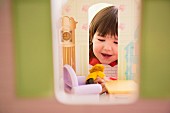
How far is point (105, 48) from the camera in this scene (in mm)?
2443

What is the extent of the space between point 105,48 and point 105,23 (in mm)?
299

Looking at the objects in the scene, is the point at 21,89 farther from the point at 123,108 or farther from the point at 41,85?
the point at 123,108

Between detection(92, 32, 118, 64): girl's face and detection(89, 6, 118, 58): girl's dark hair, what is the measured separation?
0.05 metres

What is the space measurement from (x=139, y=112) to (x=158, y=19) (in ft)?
1.81

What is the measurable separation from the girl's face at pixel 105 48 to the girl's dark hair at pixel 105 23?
0.05 meters

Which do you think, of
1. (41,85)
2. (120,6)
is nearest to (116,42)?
(120,6)

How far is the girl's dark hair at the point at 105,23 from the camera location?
7.60 feet

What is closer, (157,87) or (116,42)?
(157,87)

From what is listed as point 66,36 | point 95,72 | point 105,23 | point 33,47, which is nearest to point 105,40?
point 105,23

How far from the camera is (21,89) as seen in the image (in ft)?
3.90

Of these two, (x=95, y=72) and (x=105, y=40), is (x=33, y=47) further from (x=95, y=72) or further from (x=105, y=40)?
(x=105, y=40)

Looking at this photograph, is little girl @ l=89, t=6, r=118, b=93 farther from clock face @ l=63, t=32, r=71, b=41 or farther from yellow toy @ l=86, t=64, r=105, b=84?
clock face @ l=63, t=32, r=71, b=41

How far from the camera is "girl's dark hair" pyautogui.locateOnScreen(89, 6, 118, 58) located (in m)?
2.32

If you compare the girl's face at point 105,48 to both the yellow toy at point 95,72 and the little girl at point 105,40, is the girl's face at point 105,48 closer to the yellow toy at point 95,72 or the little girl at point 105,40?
the little girl at point 105,40
